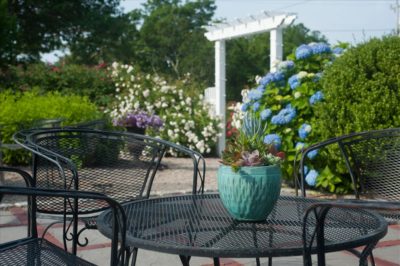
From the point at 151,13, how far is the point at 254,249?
150ft

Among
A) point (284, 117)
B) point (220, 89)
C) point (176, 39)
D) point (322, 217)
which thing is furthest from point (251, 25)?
point (176, 39)

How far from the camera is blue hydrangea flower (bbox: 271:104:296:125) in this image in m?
5.54

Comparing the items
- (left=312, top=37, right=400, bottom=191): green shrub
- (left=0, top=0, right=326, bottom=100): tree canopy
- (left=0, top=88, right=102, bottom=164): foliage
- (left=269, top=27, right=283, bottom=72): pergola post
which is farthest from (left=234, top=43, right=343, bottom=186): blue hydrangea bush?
(left=0, top=0, right=326, bottom=100): tree canopy

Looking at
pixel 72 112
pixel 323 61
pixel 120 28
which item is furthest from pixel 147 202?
pixel 120 28

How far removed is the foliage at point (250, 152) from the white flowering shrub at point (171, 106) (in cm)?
733

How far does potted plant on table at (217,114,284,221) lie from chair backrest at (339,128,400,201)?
823 millimetres

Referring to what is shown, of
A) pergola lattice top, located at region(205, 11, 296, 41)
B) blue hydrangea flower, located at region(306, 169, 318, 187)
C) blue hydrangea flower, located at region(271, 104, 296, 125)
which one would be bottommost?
blue hydrangea flower, located at region(306, 169, 318, 187)

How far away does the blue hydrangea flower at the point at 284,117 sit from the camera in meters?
5.54

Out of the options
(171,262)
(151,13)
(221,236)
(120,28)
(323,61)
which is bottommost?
(171,262)

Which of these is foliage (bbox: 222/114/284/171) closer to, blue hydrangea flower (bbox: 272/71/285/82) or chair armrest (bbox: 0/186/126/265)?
chair armrest (bbox: 0/186/126/265)

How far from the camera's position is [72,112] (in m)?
7.56

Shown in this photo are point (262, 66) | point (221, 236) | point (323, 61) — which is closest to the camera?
point (221, 236)

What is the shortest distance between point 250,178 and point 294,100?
13.2 feet

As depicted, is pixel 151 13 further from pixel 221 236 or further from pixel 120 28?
pixel 221 236
